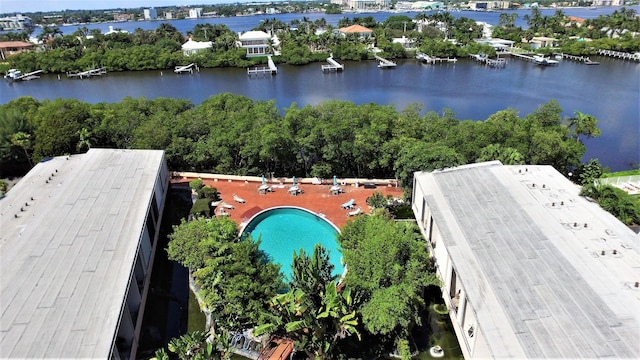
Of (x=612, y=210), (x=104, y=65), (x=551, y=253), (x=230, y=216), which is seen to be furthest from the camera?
(x=104, y=65)

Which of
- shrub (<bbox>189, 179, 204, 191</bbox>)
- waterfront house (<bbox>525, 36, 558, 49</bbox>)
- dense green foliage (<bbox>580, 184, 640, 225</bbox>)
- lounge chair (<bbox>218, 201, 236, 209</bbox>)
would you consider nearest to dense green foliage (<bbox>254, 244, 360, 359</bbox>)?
lounge chair (<bbox>218, 201, 236, 209</bbox>)

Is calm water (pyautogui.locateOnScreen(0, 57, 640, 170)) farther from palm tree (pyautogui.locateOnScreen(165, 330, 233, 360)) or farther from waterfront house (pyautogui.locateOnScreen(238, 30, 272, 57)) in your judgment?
palm tree (pyautogui.locateOnScreen(165, 330, 233, 360))

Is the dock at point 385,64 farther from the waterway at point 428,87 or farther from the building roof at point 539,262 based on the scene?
the building roof at point 539,262

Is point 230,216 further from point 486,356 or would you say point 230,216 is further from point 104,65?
point 104,65

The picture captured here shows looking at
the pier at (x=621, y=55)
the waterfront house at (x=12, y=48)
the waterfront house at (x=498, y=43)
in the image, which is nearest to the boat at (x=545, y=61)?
the waterfront house at (x=498, y=43)

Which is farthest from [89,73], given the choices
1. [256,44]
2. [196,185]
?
[196,185]

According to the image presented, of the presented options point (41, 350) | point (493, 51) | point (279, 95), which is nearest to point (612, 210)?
point (41, 350)
